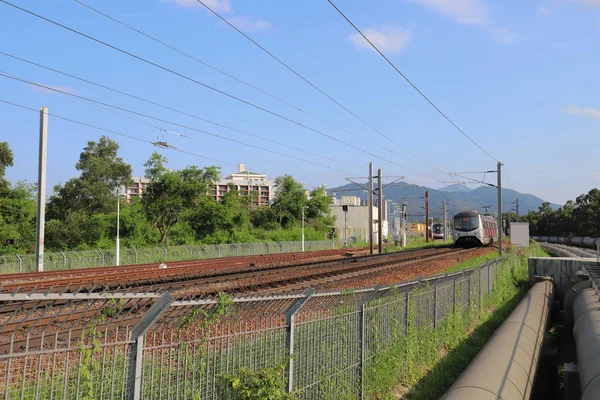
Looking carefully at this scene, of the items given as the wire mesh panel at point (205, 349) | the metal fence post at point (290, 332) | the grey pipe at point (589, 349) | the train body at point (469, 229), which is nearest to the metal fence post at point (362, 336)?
the metal fence post at point (290, 332)

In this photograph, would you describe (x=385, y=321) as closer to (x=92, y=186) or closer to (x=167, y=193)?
(x=167, y=193)

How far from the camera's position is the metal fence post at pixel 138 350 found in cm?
379

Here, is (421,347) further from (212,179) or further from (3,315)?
(212,179)

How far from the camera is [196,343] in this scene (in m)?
4.69

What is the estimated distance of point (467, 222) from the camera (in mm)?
49000

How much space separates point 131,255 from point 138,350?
35.9 m

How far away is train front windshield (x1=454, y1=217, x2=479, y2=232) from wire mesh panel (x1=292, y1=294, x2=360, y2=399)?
43.3m

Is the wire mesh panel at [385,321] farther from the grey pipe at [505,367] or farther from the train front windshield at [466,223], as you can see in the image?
the train front windshield at [466,223]

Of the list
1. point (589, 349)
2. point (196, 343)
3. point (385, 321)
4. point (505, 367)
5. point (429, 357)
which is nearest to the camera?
point (196, 343)

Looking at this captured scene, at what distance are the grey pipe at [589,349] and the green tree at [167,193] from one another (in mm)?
43895

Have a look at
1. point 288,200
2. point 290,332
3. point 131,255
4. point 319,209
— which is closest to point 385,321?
point 290,332

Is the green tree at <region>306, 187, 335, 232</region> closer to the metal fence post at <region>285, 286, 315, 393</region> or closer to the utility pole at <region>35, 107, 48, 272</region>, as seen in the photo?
the utility pole at <region>35, 107, 48, 272</region>

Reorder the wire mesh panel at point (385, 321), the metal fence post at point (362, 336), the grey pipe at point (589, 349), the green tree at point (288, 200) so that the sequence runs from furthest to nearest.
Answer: the green tree at point (288, 200) < the wire mesh panel at point (385, 321) < the metal fence post at point (362, 336) < the grey pipe at point (589, 349)

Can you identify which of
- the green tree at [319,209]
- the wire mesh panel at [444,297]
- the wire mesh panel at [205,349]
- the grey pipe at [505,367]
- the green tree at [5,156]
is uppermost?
the green tree at [5,156]
